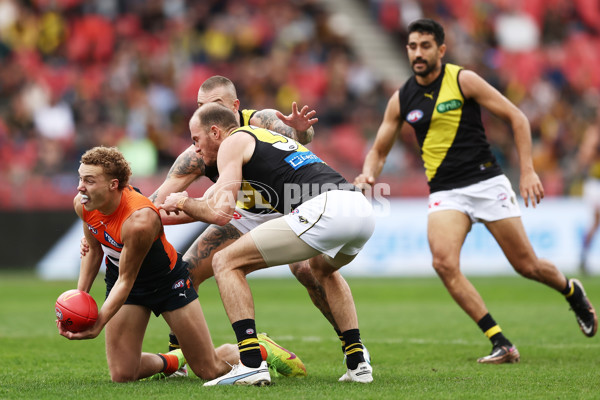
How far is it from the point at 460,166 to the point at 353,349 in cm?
240

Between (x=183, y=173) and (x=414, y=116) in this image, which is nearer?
(x=183, y=173)

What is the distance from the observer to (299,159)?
631cm

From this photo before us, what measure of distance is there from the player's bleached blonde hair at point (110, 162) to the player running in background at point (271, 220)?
369mm

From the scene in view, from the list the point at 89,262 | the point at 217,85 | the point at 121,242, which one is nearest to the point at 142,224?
the point at 121,242

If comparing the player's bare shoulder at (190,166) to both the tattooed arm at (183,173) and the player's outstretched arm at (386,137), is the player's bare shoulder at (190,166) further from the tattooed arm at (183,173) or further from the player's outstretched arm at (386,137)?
the player's outstretched arm at (386,137)

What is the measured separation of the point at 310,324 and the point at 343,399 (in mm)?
5047

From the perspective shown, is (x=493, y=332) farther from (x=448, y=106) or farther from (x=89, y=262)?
(x=89, y=262)

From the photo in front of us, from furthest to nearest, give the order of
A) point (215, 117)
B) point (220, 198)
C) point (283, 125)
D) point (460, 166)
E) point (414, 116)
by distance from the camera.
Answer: point (414, 116), point (460, 166), point (283, 125), point (215, 117), point (220, 198)

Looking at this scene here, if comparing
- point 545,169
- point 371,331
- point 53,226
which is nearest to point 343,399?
point 371,331

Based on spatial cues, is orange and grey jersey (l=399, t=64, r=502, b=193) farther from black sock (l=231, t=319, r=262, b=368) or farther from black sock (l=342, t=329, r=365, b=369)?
black sock (l=231, t=319, r=262, b=368)

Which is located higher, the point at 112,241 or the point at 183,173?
the point at 183,173

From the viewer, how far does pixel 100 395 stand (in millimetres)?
5664

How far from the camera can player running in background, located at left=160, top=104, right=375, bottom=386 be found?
602cm

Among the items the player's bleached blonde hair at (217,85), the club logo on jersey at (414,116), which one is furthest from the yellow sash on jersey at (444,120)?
the player's bleached blonde hair at (217,85)
